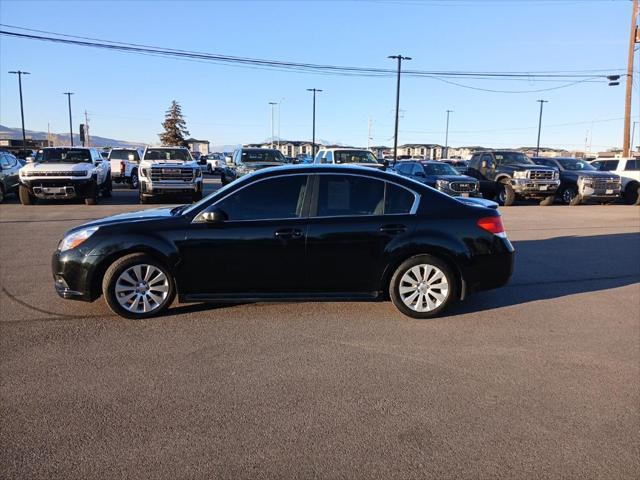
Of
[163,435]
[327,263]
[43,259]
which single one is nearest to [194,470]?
[163,435]

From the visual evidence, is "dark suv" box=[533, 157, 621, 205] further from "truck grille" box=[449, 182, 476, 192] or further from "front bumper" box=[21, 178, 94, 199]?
"front bumper" box=[21, 178, 94, 199]

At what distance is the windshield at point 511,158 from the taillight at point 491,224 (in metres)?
15.3

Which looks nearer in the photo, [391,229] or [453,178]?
[391,229]

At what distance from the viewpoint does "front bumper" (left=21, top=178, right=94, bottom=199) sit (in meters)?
15.8

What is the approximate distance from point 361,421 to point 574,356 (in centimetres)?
234

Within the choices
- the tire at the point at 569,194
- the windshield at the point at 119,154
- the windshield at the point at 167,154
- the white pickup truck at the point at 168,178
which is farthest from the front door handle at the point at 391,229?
the windshield at the point at 119,154

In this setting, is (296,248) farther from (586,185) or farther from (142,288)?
(586,185)

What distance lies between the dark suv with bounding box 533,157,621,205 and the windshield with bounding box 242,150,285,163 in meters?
11.2

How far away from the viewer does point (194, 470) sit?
2.82 m

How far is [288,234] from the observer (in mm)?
5277

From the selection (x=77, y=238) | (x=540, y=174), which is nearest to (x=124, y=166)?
(x=540, y=174)

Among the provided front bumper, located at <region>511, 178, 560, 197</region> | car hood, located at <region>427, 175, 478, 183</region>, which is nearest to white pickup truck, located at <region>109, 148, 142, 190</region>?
car hood, located at <region>427, 175, 478, 183</region>

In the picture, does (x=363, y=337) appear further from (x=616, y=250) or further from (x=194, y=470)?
(x=616, y=250)

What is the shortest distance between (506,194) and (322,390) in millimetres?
17307
